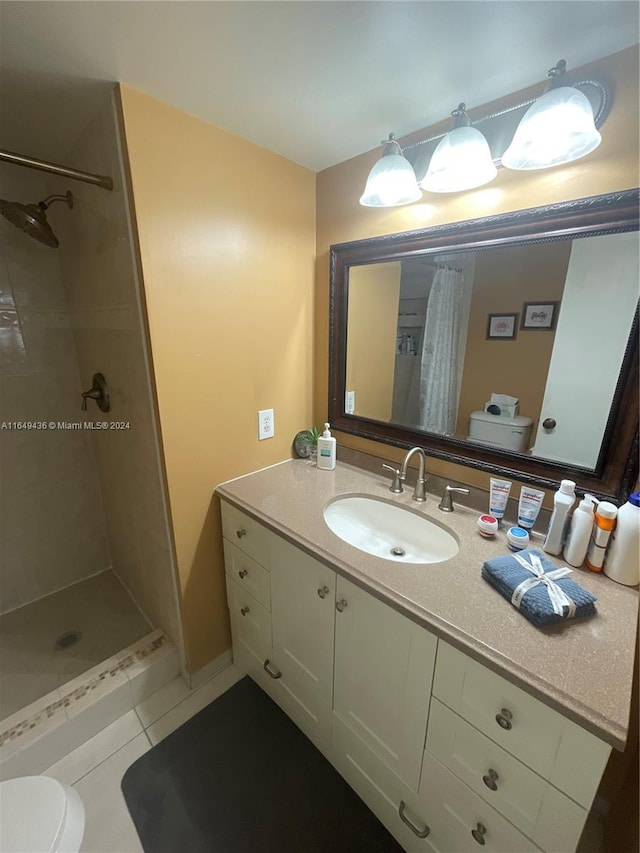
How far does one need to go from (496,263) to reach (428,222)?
0.93 feet

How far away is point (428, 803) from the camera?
902mm

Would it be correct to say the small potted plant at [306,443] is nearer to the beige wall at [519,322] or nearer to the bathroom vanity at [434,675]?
the bathroom vanity at [434,675]

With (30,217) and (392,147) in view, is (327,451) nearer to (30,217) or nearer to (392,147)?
(392,147)

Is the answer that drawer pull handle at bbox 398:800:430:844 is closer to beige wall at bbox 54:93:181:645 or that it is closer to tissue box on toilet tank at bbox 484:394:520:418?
beige wall at bbox 54:93:181:645

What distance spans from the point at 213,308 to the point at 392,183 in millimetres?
711

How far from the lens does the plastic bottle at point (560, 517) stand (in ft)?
2.99

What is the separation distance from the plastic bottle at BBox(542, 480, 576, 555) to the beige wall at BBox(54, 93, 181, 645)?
1251 mm

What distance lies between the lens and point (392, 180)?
1107 mm

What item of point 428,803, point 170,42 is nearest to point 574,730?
point 428,803

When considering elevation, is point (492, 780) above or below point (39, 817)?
above

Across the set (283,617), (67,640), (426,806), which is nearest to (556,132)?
(283,617)

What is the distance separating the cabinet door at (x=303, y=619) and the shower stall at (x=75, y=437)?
0.46 meters

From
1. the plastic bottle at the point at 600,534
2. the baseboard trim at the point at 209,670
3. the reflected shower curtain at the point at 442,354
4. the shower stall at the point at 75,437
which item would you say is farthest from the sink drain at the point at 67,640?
the plastic bottle at the point at 600,534

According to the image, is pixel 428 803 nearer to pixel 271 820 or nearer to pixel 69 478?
pixel 271 820
